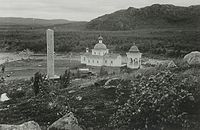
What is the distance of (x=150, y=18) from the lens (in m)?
137

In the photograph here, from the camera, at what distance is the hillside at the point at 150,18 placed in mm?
121062

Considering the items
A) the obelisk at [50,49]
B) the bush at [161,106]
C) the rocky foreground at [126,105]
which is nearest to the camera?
the bush at [161,106]

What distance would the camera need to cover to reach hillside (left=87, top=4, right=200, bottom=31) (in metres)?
121

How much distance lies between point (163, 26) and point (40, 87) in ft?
361

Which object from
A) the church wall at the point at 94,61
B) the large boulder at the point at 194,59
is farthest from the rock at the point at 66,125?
the church wall at the point at 94,61

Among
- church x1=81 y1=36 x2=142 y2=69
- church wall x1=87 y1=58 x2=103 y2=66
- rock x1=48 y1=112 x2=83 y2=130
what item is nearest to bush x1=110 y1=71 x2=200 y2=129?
rock x1=48 y1=112 x2=83 y2=130

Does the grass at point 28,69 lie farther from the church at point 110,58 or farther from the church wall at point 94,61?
the church at point 110,58

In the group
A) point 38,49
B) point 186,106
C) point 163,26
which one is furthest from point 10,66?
point 163,26

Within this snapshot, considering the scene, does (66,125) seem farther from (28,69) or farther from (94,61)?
(28,69)

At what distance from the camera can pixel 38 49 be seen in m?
82.8

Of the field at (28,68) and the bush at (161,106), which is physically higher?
the bush at (161,106)

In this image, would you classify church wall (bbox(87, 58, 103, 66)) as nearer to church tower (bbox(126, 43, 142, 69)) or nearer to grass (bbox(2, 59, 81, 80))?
grass (bbox(2, 59, 81, 80))

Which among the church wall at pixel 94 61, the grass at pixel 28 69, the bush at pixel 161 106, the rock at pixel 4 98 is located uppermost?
the bush at pixel 161 106

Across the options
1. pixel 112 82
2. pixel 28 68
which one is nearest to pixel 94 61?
pixel 28 68
